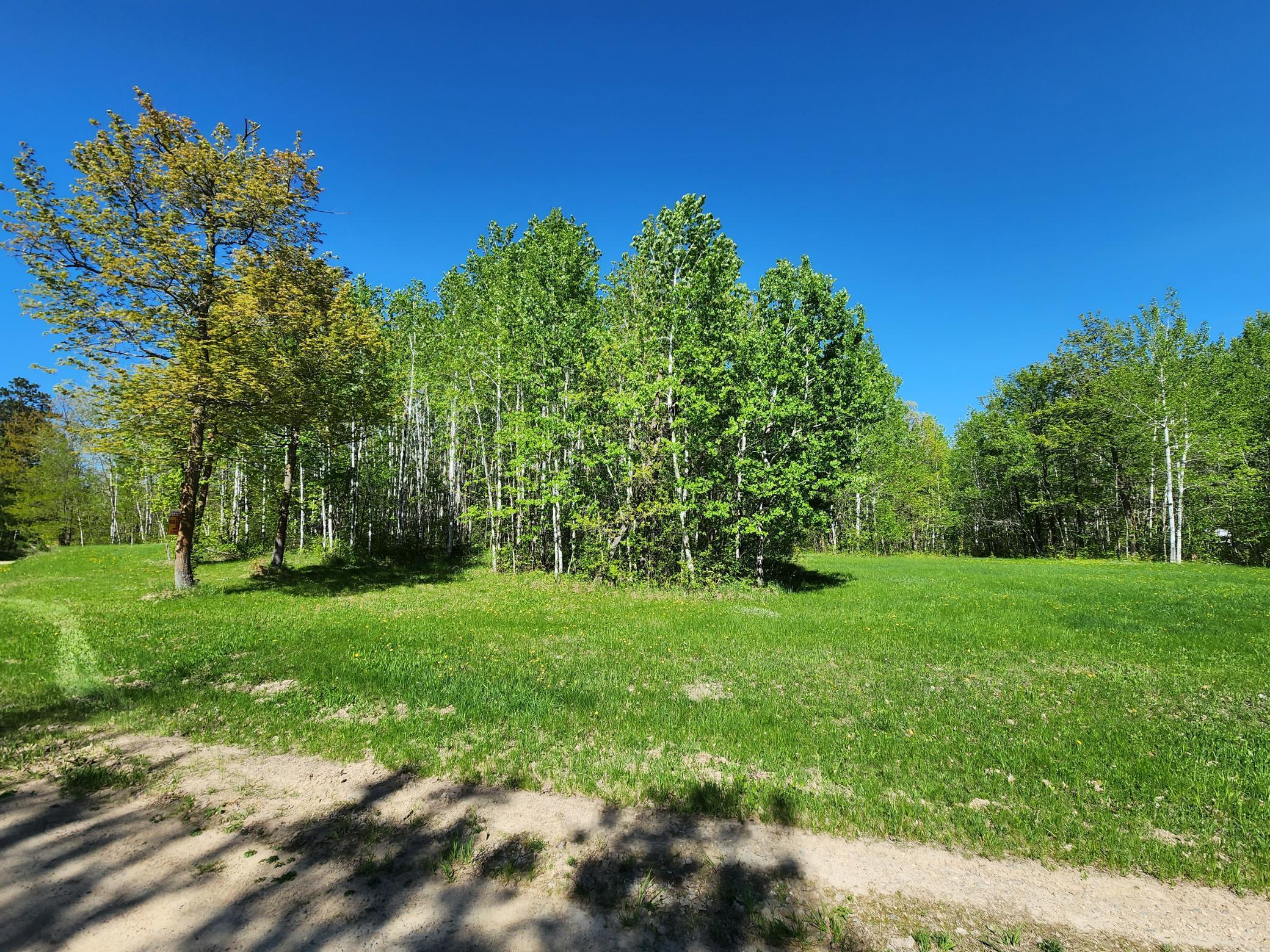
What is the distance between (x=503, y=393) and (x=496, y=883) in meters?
24.1

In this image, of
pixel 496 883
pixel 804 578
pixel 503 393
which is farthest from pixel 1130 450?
pixel 496 883

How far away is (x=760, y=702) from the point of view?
8.41 metres

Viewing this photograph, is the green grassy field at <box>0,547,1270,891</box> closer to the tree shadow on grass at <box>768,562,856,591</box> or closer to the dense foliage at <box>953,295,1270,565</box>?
the tree shadow on grass at <box>768,562,856,591</box>

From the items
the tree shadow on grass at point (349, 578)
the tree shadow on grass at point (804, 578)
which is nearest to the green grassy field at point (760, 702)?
the tree shadow on grass at point (349, 578)

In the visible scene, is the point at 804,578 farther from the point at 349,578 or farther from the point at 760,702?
the point at 349,578

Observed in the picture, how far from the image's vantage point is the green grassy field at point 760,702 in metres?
5.45

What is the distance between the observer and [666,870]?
443cm

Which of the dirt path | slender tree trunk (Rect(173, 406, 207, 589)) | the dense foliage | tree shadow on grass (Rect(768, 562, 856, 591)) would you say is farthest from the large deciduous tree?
the dense foliage

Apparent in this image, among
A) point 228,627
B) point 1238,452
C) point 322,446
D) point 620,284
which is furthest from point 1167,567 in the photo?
point 322,446

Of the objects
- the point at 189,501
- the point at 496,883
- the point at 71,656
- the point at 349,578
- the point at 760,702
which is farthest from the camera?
the point at 349,578

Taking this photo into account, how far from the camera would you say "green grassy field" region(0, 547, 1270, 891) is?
5.45 metres

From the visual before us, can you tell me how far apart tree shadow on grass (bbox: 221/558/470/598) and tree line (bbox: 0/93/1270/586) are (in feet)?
5.24

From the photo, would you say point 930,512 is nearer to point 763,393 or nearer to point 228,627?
point 763,393

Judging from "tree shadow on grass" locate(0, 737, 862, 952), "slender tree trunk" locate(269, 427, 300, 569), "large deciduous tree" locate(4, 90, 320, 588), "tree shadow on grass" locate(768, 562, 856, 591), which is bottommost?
"tree shadow on grass" locate(768, 562, 856, 591)
